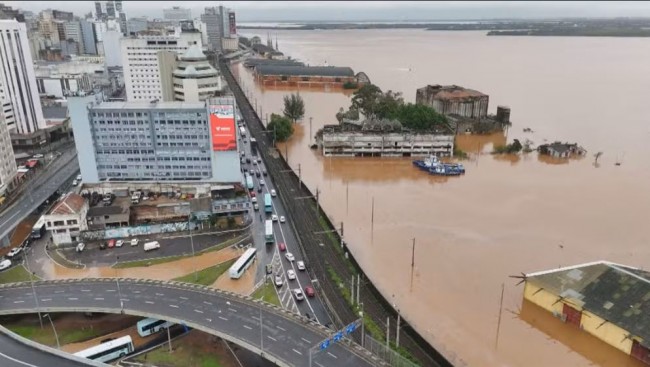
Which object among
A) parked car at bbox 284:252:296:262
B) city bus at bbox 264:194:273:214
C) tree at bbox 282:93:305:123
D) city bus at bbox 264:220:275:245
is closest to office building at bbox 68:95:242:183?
city bus at bbox 264:194:273:214

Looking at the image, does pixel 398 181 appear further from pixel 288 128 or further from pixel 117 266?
pixel 117 266

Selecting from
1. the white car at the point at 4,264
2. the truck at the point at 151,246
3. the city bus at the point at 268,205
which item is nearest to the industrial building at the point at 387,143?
the city bus at the point at 268,205

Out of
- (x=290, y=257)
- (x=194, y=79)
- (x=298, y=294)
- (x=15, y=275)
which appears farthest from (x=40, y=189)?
(x=298, y=294)

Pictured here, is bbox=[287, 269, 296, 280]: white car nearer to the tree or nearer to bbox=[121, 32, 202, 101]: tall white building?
the tree

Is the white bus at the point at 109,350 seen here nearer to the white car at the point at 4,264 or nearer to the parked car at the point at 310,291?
the parked car at the point at 310,291

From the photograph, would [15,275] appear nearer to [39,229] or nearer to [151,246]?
[39,229]
